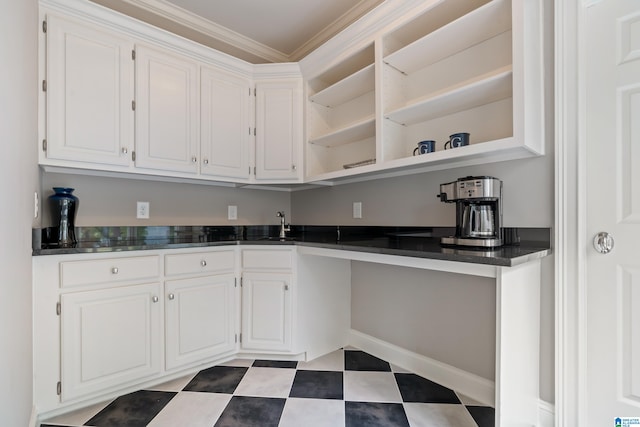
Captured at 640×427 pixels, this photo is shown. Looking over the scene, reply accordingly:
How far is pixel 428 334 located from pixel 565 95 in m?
1.47

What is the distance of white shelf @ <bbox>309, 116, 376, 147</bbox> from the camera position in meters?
2.02

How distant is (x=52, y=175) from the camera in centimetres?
189

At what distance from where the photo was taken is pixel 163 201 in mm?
2334

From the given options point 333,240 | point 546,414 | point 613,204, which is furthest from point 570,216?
point 333,240

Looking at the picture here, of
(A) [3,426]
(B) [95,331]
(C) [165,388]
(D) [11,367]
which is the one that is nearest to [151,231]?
(B) [95,331]

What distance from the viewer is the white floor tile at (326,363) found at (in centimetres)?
204

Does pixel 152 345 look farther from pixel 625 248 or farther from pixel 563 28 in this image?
pixel 563 28

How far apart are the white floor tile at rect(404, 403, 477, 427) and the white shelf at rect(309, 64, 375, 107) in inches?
77.5

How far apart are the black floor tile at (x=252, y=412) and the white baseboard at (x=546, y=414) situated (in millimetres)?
1227


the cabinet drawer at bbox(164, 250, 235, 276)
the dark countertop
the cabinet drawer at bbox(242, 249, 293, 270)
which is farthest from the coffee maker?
the cabinet drawer at bbox(164, 250, 235, 276)

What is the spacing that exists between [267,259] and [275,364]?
72 cm

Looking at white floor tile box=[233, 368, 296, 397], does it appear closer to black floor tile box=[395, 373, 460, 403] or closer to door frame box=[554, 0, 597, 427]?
black floor tile box=[395, 373, 460, 403]

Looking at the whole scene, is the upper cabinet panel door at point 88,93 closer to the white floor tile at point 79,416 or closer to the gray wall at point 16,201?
the gray wall at point 16,201

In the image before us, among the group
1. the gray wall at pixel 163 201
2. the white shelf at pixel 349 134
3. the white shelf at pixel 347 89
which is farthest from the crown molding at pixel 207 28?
the gray wall at pixel 163 201
